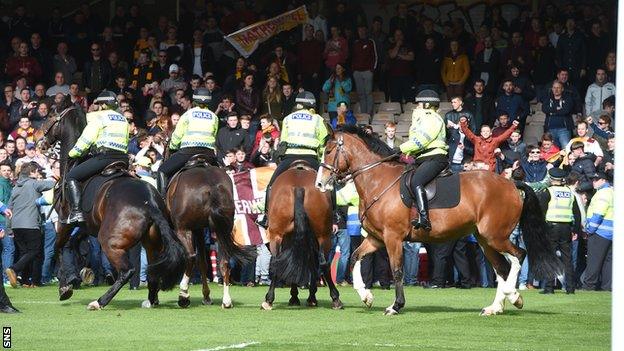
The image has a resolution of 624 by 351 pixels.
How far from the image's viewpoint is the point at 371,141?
1797cm

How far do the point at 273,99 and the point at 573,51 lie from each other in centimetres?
697

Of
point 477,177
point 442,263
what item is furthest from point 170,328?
point 442,263

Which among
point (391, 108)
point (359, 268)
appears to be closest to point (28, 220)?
point (359, 268)

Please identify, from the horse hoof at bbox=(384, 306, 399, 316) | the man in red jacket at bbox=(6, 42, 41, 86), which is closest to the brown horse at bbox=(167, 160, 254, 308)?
the horse hoof at bbox=(384, 306, 399, 316)

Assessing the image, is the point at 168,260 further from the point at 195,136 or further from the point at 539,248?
the point at 539,248

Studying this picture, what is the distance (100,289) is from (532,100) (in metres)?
12.0

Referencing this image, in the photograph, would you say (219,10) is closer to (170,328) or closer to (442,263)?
(442,263)

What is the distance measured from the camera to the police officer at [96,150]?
60.3ft

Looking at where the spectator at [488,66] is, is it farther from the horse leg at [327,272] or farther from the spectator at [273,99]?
the horse leg at [327,272]

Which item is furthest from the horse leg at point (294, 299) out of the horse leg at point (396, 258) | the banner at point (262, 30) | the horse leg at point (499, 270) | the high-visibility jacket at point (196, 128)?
the banner at point (262, 30)

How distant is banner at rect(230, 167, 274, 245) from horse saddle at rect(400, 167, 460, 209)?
8.03 m

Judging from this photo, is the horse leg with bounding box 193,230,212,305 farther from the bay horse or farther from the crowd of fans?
the crowd of fans

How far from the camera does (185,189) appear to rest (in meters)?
18.4

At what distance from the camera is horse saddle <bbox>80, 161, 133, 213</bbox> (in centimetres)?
1822
